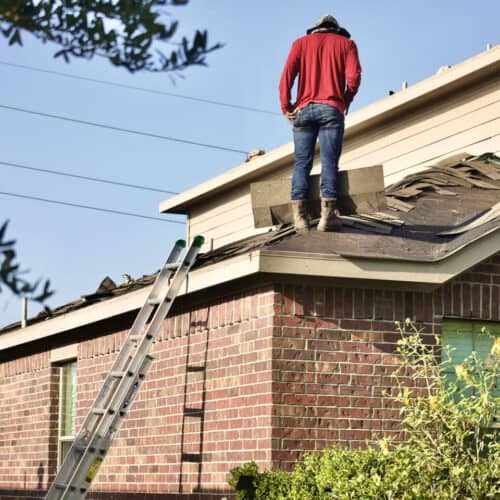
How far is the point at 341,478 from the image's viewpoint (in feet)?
29.3

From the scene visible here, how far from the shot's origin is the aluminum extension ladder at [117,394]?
10570 millimetres

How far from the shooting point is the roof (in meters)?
14.0

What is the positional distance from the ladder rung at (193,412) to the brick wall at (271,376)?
2cm

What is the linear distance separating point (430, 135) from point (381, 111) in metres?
0.84

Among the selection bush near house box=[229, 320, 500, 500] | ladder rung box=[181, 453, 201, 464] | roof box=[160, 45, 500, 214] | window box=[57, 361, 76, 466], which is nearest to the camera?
bush near house box=[229, 320, 500, 500]

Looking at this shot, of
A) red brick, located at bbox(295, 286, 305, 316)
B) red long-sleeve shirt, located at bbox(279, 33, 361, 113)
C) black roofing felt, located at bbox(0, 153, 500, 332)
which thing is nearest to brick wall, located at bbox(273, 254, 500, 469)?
red brick, located at bbox(295, 286, 305, 316)

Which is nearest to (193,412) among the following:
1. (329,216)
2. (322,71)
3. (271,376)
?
(271,376)

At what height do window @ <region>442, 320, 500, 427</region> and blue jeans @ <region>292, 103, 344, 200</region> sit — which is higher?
blue jeans @ <region>292, 103, 344, 200</region>

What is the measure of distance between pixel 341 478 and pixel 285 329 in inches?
67.8

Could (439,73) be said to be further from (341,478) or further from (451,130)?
(341,478)

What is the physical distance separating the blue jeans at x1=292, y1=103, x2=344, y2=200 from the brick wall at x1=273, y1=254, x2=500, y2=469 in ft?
3.02

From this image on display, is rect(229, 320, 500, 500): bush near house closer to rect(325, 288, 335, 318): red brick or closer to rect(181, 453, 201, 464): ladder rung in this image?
rect(325, 288, 335, 318): red brick

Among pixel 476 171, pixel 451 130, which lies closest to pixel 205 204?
pixel 451 130

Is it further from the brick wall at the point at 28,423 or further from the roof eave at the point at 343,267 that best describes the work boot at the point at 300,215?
the brick wall at the point at 28,423
